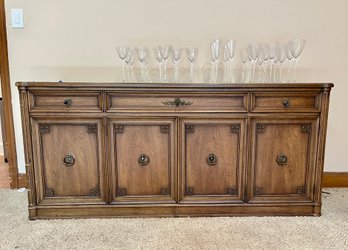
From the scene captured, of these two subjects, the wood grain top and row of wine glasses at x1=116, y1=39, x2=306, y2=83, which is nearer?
the wood grain top

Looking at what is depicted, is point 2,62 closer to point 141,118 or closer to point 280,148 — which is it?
point 141,118

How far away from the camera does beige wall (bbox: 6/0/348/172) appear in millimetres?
2035

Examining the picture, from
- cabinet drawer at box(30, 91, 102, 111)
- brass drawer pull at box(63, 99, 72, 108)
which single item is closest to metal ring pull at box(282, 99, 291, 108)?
cabinet drawer at box(30, 91, 102, 111)

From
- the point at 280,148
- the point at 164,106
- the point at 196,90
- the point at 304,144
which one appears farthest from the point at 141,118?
the point at 304,144

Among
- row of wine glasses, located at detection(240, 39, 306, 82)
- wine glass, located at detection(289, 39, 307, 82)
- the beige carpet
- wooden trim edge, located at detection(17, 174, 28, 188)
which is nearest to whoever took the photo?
the beige carpet

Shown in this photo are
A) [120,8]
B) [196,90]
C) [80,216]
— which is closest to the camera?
[196,90]

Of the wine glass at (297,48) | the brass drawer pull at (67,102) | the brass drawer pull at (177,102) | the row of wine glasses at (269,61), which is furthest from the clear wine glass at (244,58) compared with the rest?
the brass drawer pull at (67,102)

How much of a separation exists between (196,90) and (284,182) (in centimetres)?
77

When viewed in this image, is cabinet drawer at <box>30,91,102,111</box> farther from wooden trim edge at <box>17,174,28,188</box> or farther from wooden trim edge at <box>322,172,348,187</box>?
wooden trim edge at <box>322,172,348,187</box>

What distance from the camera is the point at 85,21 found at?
2039 millimetres

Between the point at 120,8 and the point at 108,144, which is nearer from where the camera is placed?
the point at 108,144

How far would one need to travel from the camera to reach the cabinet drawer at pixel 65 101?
5.26 feet

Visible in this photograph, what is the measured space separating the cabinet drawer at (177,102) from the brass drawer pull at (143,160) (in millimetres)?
275

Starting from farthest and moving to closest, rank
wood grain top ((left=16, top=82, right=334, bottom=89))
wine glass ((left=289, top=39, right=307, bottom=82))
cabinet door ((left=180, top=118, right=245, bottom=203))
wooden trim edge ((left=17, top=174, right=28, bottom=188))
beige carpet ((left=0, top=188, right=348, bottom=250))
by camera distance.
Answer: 1. wooden trim edge ((left=17, top=174, right=28, bottom=188))
2. wine glass ((left=289, top=39, right=307, bottom=82))
3. cabinet door ((left=180, top=118, right=245, bottom=203))
4. wood grain top ((left=16, top=82, right=334, bottom=89))
5. beige carpet ((left=0, top=188, right=348, bottom=250))
